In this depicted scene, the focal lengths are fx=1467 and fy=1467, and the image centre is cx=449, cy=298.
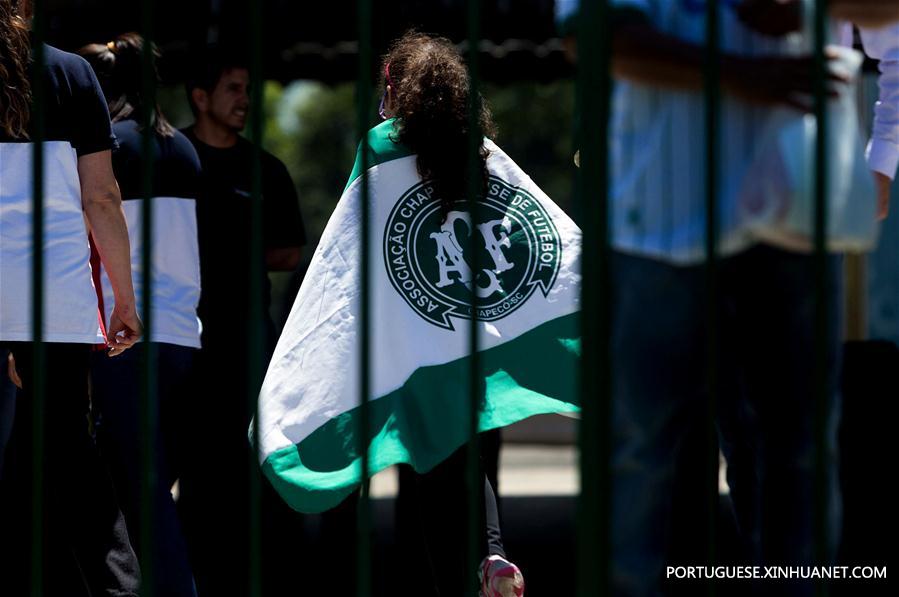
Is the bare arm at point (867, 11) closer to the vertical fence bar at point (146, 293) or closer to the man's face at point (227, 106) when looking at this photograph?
the vertical fence bar at point (146, 293)

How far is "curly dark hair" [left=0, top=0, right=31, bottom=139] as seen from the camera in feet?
10.9

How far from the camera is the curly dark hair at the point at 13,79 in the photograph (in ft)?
10.9

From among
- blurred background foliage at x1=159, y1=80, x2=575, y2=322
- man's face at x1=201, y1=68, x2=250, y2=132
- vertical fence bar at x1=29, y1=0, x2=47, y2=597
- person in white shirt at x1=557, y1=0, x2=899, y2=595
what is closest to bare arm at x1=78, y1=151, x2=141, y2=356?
vertical fence bar at x1=29, y1=0, x2=47, y2=597

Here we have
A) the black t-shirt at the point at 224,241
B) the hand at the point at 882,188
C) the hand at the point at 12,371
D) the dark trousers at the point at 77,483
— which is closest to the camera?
the hand at the point at 882,188

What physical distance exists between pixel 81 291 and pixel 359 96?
1076 mm

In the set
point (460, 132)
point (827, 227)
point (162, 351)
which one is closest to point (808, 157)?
point (827, 227)

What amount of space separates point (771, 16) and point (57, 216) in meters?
1.73

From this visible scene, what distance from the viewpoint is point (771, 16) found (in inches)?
101

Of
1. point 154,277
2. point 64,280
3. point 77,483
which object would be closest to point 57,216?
point 64,280

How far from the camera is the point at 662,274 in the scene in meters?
2.60

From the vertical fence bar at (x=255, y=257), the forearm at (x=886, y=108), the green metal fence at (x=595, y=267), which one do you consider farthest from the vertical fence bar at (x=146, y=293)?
the forearm at (x=886, y=108)

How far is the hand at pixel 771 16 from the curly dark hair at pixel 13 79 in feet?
5.47

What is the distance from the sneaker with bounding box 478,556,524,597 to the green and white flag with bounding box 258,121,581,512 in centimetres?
37

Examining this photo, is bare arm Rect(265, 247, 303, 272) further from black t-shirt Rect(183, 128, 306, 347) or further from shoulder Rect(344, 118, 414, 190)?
shoulder Rect(344, 118, 414, 190)
